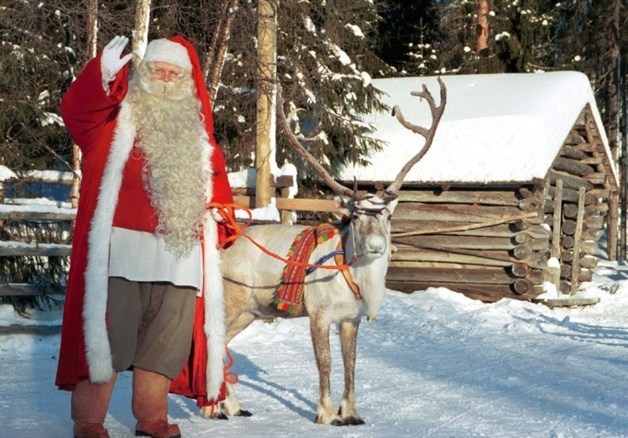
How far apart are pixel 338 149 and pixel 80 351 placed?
36.4 feet

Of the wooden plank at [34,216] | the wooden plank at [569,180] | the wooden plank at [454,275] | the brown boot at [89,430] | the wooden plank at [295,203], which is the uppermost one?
the wooden plank at [569,180]

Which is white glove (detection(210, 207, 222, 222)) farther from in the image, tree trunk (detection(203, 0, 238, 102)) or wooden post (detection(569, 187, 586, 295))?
wooden post (detection(569, 187, 586, 295))

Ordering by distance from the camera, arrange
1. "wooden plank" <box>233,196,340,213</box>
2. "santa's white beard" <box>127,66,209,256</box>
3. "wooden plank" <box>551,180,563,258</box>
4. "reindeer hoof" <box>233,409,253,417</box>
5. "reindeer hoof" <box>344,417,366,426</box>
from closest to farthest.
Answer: "santa's white beard" <box>127,66,209,256</box> < "reindeer hoof" <box>344,417,366,426</box> < "reindeer hoof" <box>233,409,253,417</box> < "wooden plank" <box>233,196,340,213</box> < "wooden plank" <box>551,180,563,258</box>

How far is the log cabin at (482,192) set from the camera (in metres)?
15.7

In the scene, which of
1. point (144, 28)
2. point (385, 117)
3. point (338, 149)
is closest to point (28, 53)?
point (144, 28)

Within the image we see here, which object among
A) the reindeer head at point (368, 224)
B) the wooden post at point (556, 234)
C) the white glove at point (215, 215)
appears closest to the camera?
the white glove at point (215, 215)

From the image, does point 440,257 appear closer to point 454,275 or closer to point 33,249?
point 454,275

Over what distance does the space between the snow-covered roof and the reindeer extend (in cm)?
873

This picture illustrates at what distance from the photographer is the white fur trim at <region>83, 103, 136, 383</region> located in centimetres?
515

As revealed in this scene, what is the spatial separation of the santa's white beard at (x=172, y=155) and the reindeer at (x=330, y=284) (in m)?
1.37

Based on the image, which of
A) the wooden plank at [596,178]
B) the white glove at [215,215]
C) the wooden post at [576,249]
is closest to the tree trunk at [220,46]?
the white glove at [215,215]

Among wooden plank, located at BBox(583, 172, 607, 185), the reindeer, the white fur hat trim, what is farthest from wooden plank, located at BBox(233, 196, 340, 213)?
wooden plank, located at BBox(583, 172, 607, 185)

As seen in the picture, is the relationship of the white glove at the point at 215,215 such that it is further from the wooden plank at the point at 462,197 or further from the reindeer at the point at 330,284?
the wooden plank at the point at 462,197

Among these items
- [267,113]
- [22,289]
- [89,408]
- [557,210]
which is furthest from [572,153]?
[89,408]
